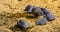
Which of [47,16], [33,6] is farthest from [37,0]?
[47,16]

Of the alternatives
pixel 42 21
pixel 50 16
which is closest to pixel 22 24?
pixel 42 21

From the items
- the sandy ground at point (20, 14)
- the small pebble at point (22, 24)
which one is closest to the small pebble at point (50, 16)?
the sandy ground at point (20, 14)

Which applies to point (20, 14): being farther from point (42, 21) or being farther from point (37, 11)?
point (42, 21)

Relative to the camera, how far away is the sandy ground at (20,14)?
6.49ft

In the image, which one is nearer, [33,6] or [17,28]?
[17,28]

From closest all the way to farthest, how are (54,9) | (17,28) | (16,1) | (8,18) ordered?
1. (17,28)
2. (8,18)
3. (54,9)
4. (16,1)

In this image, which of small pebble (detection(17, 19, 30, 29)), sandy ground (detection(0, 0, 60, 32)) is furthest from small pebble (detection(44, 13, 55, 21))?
small pebble (detection(17, 19, 30, 29))

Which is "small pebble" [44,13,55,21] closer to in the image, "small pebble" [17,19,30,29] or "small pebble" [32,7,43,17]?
"small pebble" [32,7,43,17]

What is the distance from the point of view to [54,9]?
7.55ft

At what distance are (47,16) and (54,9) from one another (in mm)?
226

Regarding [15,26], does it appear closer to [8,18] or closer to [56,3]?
[8,18]

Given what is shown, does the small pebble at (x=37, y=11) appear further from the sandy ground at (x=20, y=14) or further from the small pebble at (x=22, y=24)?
the small pebble at (x=22, y=24)

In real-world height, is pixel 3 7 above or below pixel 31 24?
above

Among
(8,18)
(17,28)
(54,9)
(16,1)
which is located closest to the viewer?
(17,28)
